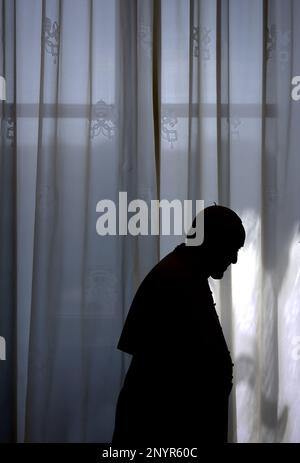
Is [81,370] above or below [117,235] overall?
below

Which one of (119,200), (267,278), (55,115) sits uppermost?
(55,115)

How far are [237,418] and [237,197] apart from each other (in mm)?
855

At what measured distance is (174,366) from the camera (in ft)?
4.45

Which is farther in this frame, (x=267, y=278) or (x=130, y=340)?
(x=267, y=278)

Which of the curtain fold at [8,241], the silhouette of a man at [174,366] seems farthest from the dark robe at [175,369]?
the curtain fold at [8,241]

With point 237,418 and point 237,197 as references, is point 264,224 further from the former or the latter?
point 237,418

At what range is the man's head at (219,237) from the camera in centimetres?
146

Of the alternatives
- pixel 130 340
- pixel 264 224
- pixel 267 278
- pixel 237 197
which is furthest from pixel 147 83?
pixel 130 340

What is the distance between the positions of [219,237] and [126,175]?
30.1 inches

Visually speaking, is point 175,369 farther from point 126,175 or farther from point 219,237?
point 126,175

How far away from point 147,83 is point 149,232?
0.58 m

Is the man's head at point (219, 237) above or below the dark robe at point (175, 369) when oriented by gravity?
above

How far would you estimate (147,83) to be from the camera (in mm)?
2125

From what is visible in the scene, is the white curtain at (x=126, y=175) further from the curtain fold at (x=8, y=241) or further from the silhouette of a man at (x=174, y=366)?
the silhouette of a man at (x=174, y=366)
